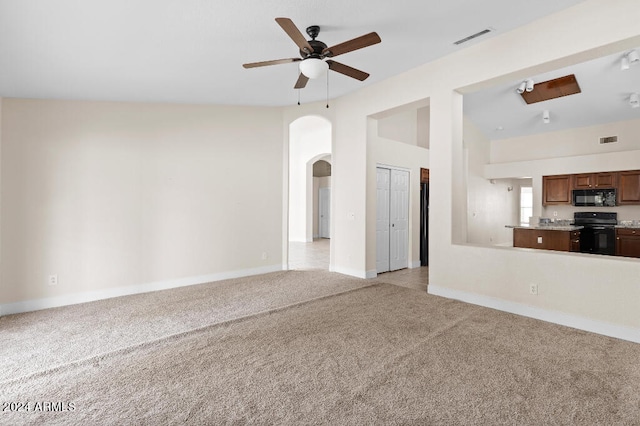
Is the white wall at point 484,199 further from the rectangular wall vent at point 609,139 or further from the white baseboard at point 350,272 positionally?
the white baseboard at point 350,272

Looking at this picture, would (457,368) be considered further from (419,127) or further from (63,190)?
(419,127)

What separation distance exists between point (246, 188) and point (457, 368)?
4.10 meters

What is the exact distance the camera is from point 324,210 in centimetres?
1235

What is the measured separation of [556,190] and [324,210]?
282 inches

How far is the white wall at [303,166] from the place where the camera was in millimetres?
9664

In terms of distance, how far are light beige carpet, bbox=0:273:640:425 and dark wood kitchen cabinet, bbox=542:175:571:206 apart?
534 cm

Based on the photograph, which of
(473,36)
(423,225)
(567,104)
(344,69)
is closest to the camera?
(344,69)

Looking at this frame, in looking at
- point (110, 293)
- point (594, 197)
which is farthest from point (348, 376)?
point (594, 197)

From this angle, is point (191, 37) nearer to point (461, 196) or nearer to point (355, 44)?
point (355, 44)

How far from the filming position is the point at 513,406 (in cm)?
196

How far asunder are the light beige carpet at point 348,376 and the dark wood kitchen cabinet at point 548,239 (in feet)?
10.4

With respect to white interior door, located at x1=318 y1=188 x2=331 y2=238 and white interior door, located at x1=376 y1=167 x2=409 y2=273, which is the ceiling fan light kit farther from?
white interior door, located at x1=318 y1=188 x2=331 y2=238

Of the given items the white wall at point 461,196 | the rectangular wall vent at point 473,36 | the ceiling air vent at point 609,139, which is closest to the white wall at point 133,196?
the white wall at point 461,196

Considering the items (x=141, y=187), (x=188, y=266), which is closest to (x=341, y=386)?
(x=188, y=266)
